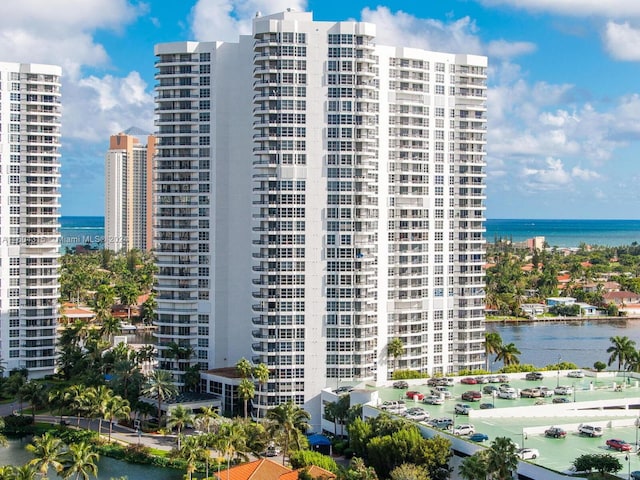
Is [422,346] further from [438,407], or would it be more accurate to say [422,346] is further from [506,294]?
[506,294]

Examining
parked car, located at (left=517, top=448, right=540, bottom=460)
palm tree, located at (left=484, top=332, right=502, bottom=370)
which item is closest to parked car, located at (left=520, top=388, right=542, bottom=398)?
parked car, located at (left=517, top=448, right=540, bottom=460)

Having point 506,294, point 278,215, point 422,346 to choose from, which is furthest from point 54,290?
point 506,294

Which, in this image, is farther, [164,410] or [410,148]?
[410,148]

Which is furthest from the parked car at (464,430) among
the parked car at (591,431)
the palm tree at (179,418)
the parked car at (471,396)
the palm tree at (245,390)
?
the palm tree at (179,418)

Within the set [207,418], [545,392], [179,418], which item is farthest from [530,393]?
[179,418]

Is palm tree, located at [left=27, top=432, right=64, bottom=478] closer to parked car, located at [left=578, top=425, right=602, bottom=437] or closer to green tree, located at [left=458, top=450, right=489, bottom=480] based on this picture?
green tree, located at [left=458, top=450, right=489, bottom=480]

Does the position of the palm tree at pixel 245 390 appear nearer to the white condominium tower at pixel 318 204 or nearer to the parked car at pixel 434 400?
the white condominium tower at pixel 318 204

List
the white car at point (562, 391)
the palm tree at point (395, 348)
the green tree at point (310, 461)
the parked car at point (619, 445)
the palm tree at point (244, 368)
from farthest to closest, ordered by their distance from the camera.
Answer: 1. the palm tree at point (395, 348)
2. the palm tree at point (244, 368)
3. the white car at point (562, 391)
4. the green tree at point (310, 461)
5. the parked car at point (619, 445)
